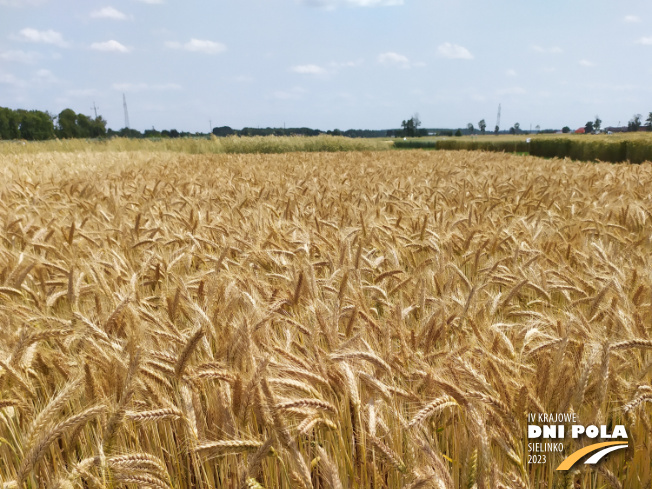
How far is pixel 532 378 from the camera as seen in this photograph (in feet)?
4.65

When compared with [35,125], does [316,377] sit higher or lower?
lower

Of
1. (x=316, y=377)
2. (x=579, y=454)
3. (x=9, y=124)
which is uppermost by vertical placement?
(x=9, y=124)

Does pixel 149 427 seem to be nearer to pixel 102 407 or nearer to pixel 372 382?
pixel 102 407

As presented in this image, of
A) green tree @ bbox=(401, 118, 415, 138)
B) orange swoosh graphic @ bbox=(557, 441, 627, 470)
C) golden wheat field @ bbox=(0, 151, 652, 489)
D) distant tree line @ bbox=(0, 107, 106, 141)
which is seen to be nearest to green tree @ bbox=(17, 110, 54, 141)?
distant tree line @ bbox=(0, 107, 106, 141)

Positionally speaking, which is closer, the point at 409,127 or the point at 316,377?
the point at 316,377

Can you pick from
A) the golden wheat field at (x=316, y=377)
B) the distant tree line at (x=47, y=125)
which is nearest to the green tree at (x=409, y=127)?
the distant tree line at (x=47, y=125)

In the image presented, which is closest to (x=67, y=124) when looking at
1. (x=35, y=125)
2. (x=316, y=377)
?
(x=35, y=125)

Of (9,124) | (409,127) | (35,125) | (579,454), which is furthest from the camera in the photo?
(409,127)

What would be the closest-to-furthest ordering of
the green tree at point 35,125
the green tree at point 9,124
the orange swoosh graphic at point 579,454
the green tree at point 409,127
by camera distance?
the orange swoosh graphic at point 579,454 < the green tree at point 9,124 < the green tree at point 35,125 < the green tree at point 409,127

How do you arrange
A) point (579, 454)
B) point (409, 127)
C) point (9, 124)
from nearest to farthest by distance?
point (579, 454)
point (9, 124)
point (409, 127)

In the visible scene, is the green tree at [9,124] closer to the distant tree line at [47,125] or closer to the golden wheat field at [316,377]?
the distant tree line at [47,125]

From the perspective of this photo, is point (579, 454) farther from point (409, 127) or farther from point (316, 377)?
point (409, 127)

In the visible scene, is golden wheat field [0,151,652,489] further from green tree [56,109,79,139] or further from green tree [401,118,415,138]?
green tree [401,118,415,138]

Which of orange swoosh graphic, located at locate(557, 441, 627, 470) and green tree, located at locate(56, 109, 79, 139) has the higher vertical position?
green tree, located at locate(56, 109, 79, 139)
